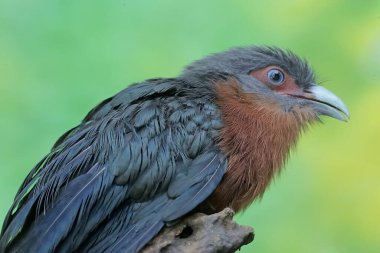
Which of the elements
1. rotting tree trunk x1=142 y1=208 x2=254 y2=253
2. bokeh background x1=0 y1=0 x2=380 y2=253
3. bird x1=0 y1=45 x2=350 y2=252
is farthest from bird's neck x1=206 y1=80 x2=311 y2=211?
bokeh background x1=0 y1=0 x2=380 y2=253

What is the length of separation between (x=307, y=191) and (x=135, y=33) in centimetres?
120

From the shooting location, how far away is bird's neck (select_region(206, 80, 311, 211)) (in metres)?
2.52

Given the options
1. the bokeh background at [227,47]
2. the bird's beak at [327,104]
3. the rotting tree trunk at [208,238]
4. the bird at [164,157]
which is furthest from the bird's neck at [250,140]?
the bokeh background at [227,47]

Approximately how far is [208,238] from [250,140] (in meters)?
0.53

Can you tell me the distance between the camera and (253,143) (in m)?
2.59

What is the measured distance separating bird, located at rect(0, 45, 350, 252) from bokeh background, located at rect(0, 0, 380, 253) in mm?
584

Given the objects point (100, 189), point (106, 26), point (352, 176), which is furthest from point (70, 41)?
point (352, 176)

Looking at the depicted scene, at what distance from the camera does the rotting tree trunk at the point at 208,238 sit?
85.5 inches

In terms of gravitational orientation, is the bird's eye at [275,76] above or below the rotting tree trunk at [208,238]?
above

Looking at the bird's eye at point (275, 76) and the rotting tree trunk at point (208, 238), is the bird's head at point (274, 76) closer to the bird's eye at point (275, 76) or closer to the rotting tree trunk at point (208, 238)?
the bird's eye at point (275, 76)

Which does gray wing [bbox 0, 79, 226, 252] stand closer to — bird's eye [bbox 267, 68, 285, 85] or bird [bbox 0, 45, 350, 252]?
bird [bbox 0, 45, 350, 252]

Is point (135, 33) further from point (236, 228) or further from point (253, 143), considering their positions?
point (236, 228)

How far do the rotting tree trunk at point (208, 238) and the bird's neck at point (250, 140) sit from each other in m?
0.27

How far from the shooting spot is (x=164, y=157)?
7.95ft
